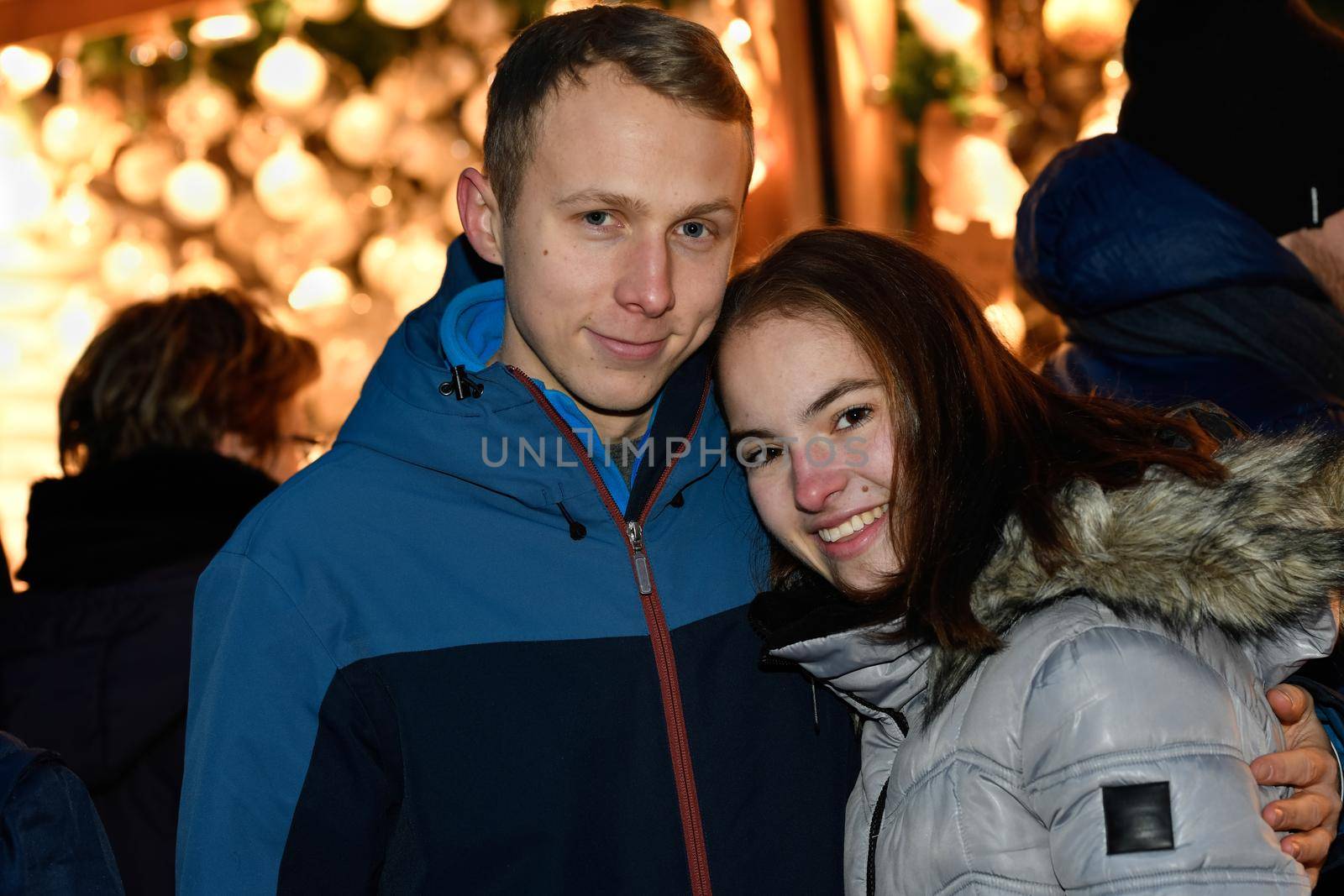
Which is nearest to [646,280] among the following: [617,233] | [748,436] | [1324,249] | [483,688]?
[617,233]

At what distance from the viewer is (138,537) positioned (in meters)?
2.17

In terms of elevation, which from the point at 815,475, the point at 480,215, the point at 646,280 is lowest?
the point at 815,475

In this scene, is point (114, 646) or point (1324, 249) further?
point (114, 646)

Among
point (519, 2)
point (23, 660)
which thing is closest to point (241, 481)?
point (23, 660)

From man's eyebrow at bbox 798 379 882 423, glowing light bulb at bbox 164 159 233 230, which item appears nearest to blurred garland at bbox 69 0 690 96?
glowing light bulb at bbox 164 159 233 230

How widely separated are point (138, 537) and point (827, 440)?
130 centimetres

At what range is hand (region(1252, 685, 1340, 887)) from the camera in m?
1.29

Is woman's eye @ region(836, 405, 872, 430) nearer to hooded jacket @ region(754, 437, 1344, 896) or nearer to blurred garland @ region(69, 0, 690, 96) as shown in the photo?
hooded jacket @ region(754, 437, 1344, 896)

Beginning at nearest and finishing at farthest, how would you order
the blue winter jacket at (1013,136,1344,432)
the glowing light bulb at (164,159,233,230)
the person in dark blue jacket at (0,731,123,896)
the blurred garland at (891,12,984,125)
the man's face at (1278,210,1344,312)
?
the person in dark blue jacket at (0,731,123,896)
the blue winter jacket at (1013,136,1344,432)
the man's face at (1278,210,1344,312)
the blurred garland at (891,12,984,125)
the glowing light bulb at (164,159,233,230)

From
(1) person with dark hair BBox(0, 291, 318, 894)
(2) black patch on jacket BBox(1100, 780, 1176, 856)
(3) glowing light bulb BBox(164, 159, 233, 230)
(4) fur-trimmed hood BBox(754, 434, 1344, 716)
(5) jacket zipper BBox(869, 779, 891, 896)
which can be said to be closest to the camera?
(2) black patch on jacket BBox(1100, 780, 1176, 856)

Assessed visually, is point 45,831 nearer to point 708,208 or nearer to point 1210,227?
point 708,208

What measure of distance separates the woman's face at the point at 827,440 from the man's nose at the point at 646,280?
0.46 feet

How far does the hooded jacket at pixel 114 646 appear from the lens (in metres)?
2.04

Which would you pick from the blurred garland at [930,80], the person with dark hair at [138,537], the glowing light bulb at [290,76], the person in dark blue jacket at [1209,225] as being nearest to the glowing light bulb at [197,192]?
the glowing light bulb at [290,76]
